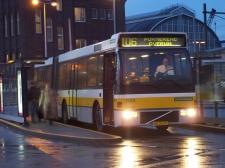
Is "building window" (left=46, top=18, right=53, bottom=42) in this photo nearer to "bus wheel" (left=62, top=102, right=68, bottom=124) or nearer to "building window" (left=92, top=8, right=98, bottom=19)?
"building window" (left=92, top=8, right=98, bottom=19)

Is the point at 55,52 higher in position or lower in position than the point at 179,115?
higher

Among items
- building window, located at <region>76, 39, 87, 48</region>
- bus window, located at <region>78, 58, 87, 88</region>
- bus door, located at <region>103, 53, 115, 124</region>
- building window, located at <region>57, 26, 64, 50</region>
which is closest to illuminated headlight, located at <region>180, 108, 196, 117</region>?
bus door, located at <region>103, 53, 115, 124</region>

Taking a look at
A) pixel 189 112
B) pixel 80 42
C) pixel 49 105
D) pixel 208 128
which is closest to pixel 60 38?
pixel 80 42

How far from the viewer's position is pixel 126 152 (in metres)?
13.0

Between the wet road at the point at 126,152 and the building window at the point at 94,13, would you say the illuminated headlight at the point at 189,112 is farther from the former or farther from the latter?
the building window at the point at 94,13

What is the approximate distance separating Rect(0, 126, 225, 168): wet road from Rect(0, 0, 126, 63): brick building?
38.2 metres

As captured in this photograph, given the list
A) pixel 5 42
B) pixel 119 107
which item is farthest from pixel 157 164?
pixel 5 42

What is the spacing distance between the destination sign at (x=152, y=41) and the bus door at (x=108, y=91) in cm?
72

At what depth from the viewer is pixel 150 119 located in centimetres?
1675

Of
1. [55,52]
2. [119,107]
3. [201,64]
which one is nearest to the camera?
[119,107]

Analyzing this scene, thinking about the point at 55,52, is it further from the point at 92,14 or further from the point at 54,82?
the point at 54,82

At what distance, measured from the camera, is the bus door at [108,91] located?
679 inches

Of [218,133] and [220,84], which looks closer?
[218,133]

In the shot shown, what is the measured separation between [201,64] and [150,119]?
3.84m
